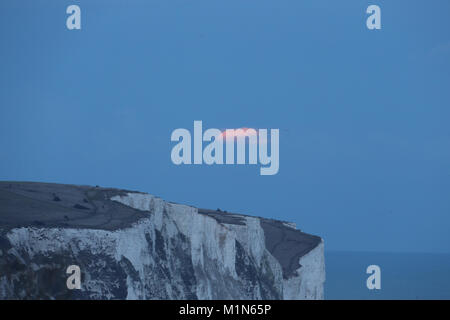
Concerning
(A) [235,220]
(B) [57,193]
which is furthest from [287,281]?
(B) [57,193]

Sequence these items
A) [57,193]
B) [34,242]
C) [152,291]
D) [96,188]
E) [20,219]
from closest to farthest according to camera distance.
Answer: [34,242] < [20,219] < [152,291] < [57,193] < [96,188]

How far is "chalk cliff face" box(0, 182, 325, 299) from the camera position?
133 feet

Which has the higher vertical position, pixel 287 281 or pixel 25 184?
pixel 25 184

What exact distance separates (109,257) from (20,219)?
5.30 meters

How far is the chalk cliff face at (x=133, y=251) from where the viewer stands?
40.6 meters

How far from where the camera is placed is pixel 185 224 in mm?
59250

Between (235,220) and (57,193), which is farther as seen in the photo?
(235,220)

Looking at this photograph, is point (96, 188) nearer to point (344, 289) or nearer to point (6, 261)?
point (6, 261)

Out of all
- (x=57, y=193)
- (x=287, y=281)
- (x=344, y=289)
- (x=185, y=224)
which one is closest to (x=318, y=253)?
(x=287, y=281)

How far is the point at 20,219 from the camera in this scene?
44562 mm

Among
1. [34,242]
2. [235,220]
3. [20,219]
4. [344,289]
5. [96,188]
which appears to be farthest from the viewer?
[344,289]

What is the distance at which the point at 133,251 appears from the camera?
46531 millimetres
